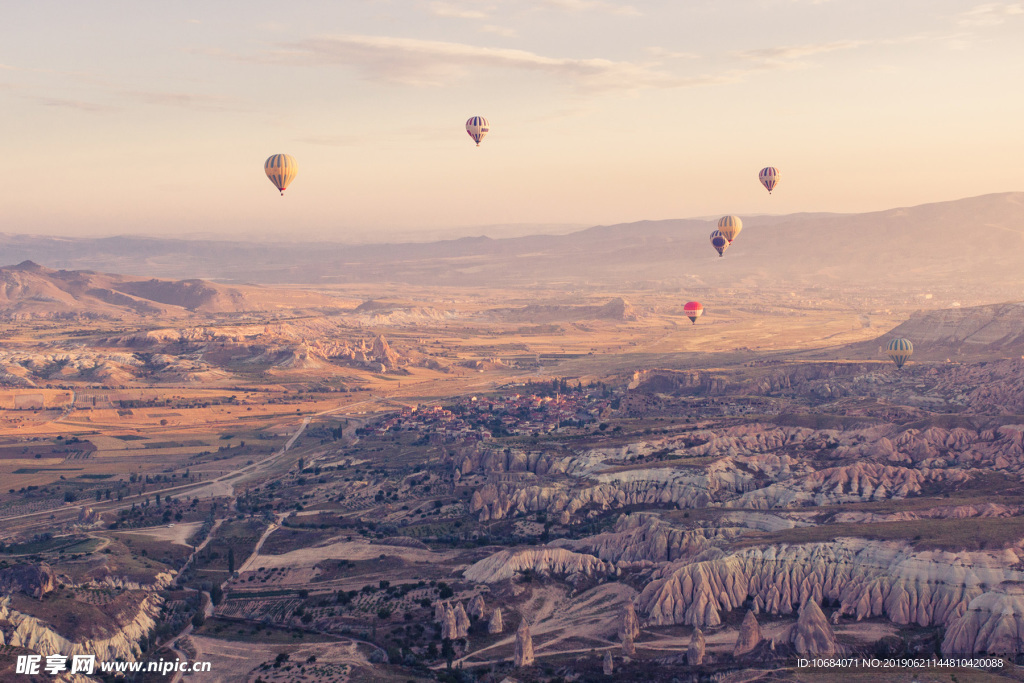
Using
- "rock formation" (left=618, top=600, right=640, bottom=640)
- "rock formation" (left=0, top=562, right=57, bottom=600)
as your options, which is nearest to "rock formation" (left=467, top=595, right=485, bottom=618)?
"rock formation" (left=618, top=600, right=640, bottom=640)

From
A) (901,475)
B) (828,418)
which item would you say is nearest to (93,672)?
(901,475)

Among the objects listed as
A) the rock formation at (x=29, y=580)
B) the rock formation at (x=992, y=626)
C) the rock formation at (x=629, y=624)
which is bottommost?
the rock formation at (x=629, y=624)

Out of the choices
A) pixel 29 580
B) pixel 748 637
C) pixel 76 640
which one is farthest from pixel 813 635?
pixel 29 580

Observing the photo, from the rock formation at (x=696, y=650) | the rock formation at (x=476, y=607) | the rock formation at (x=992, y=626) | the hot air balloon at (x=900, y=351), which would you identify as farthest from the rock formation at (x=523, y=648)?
the hot air balloon at (x=900, y=351)

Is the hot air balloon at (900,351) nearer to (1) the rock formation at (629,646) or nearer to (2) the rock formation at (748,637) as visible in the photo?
(2) the rock formation at (748,637)

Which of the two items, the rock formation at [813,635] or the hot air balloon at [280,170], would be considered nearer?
the rock formation at [813,635]

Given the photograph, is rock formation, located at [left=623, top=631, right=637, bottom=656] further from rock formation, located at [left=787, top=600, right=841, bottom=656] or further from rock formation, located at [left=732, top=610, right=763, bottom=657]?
rock formation, located at [left=787, top=600, right=841, bottom=656]

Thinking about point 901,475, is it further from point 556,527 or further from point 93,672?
point 93,672

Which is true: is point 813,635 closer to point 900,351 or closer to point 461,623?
point 461,623
